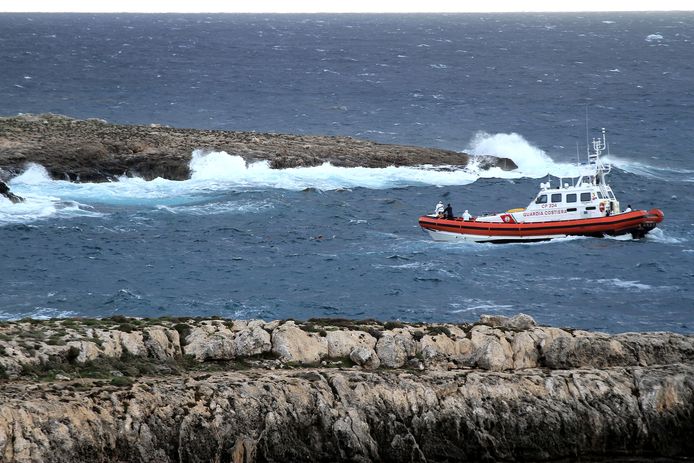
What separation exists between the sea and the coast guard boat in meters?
0.86

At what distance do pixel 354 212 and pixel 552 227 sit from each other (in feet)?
38.5

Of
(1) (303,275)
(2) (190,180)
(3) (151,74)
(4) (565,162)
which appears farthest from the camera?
(3) (151,74)

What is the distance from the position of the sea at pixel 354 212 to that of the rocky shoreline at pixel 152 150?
1170 millimetres

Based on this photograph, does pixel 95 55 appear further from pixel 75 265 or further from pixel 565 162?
pixel 75 265

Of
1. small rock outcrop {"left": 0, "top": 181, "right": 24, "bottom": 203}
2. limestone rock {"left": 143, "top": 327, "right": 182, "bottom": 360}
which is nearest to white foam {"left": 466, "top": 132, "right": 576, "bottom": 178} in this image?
small rock outcrop {"left": 0, "top": 181, "right": 24, "bottom": 203}

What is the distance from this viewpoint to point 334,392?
29.0 m

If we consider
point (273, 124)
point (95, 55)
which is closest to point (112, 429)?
point (273, 124)

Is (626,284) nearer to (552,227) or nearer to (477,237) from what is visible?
(552,227)

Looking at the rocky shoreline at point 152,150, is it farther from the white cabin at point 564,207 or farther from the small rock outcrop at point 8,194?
the white cabin at point 564,207

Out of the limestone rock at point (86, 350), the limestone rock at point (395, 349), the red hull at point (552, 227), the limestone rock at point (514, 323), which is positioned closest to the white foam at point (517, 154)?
the red hull at point (552, 227)

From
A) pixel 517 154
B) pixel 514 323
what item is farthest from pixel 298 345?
pixel 517 154

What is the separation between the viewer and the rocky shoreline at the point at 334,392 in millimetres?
26938

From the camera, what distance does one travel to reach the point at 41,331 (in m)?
31.3

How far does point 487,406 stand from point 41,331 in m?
12.3
